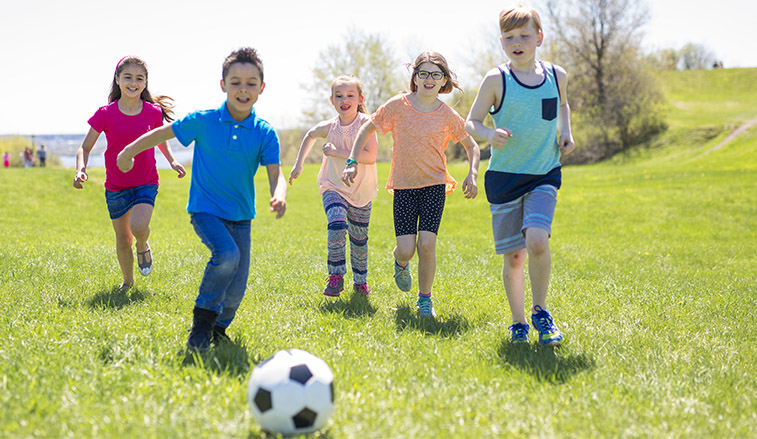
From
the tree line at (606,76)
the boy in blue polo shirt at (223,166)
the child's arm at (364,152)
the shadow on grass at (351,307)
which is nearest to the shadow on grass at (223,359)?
the boy in blue polo shirt at (223,166)

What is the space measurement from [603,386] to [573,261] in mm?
6338

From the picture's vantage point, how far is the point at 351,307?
5824 mm

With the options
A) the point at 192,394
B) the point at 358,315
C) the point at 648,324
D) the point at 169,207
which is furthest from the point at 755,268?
the point at 169,207

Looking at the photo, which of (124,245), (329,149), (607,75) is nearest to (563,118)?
(329,149)

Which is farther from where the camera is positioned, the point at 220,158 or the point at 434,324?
the point at 434,324

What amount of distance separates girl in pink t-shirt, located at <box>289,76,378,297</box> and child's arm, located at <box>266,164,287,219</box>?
1802mm

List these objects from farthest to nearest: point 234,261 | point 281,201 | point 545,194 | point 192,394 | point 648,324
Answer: point 648,324
point 545,194
point 234,261
point 281,201
point 192,394

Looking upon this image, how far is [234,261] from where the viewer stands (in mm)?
4230

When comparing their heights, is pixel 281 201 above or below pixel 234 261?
above

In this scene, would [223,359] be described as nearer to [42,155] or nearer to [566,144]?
[566,144]

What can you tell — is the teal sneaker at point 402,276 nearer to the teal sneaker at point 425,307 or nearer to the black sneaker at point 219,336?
the teal sneaker at point 425,307

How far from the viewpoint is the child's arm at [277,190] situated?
388 cm

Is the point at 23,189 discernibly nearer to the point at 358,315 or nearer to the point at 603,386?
the point at 358,315

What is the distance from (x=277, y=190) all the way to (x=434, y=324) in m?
1.96
